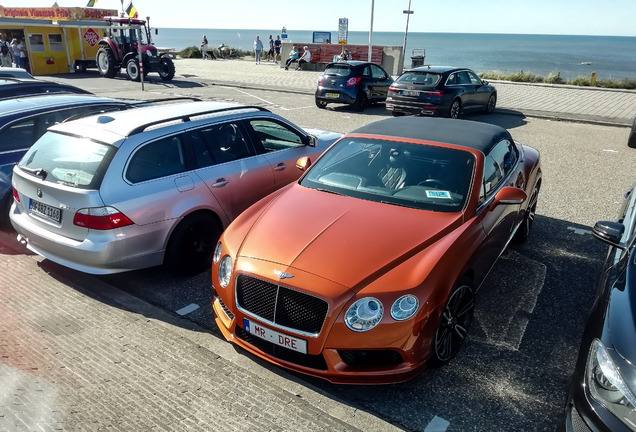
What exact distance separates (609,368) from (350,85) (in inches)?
541

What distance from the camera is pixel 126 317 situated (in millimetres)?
4477

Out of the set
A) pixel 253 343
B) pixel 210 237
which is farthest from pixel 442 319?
pixel 210 237

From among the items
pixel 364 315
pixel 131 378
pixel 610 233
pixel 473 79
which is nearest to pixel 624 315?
pixel 610 233

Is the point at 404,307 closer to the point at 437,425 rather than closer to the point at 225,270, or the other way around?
the point at 437,425

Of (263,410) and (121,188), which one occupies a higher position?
(121,188)

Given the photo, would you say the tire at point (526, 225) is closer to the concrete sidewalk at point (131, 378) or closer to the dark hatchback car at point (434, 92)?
the concrete sidewalk at point (131, 378)

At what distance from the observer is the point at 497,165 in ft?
15.8

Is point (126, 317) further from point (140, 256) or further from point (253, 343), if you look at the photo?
point (253, 343)

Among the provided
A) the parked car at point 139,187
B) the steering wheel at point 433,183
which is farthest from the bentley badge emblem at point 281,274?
the parked car at point 139,187

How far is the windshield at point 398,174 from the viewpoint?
13.8 ft

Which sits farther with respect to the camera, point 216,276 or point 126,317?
point 126,317

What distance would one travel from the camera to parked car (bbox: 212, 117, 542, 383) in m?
3.28

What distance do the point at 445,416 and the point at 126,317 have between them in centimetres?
→ 291

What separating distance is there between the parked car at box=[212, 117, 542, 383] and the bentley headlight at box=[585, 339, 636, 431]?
101 cm
